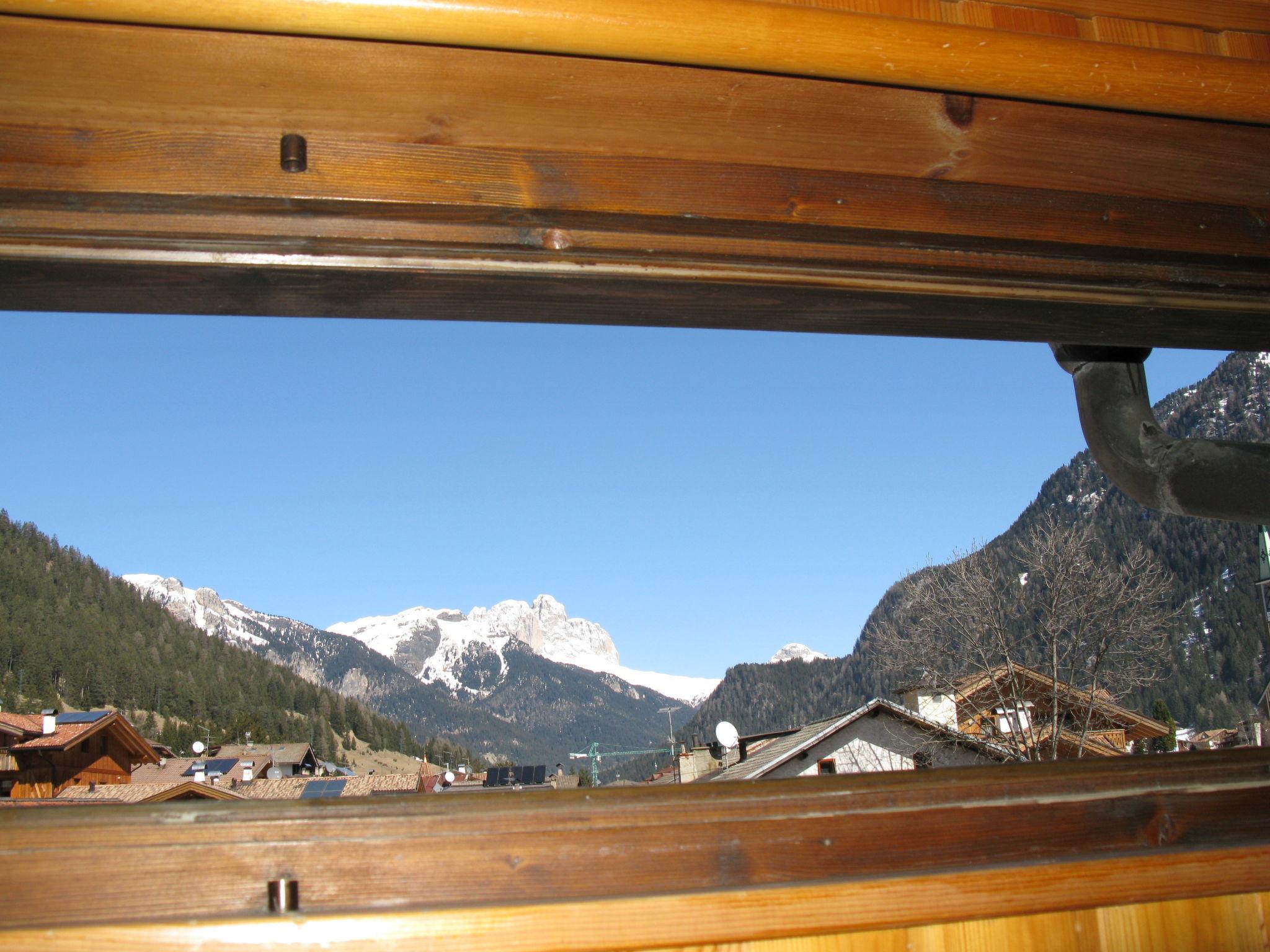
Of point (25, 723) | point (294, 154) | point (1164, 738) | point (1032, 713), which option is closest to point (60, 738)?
point (25, 723)

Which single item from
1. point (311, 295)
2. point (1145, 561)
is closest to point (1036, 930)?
point (311, 295)

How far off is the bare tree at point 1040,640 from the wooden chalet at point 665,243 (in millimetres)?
14117

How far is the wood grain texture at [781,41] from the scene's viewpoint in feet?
3.34

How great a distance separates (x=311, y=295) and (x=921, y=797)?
3.63ft

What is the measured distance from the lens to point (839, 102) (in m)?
1.42

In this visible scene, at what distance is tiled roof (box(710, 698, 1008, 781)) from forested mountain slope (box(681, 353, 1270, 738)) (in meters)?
22.2

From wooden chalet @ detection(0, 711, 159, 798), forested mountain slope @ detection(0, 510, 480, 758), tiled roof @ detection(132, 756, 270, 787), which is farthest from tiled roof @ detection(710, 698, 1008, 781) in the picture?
forested mountain slope @ detection(0, 510, 480, 758)

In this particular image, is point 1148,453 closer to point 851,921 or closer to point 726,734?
point 851,921

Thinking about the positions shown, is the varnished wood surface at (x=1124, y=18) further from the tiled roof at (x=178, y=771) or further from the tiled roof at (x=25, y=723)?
the tiled roof at (x=178, y=771)

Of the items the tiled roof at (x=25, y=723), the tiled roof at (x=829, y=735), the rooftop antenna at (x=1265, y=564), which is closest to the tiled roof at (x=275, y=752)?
the tiled roof at (x=25, y=723)

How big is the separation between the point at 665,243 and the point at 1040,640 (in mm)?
18453

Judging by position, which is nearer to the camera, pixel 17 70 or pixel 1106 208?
pixel 17 70

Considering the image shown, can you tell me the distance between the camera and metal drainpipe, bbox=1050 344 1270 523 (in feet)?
6.70

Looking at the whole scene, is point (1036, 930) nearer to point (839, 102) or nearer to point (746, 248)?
point (746, 248)
